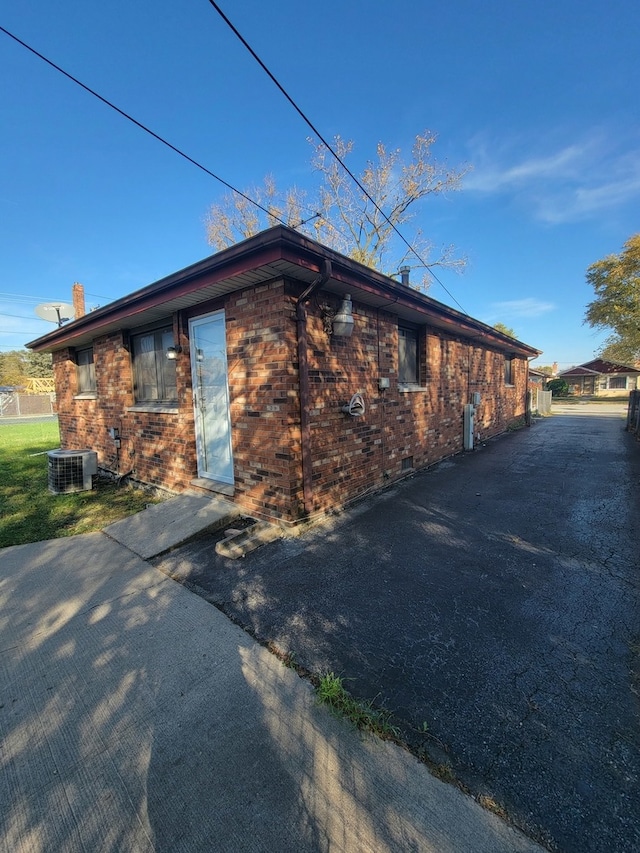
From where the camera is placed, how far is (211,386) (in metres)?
5.19

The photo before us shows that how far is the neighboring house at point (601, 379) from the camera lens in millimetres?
41719

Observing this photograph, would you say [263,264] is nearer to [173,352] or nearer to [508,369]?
[173,352]

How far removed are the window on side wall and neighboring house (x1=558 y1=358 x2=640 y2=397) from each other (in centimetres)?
4922

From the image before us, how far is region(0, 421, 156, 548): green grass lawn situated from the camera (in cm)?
457

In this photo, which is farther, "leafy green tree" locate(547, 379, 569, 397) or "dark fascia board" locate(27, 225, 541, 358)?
"leafy green tree" locate(547, 379, 569, 397)

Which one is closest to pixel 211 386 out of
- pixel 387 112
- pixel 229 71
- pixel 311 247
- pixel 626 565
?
pixel 311 247

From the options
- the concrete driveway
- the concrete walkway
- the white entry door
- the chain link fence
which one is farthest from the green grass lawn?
the chain link fence

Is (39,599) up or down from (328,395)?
down

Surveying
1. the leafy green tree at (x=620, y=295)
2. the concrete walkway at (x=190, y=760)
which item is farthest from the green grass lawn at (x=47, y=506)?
the leafy green tree at (x=620, y=295)

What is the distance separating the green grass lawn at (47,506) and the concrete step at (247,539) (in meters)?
1.97

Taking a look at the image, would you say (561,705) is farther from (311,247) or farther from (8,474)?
(8,474)

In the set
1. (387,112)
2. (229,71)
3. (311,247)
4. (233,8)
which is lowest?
(311,247)

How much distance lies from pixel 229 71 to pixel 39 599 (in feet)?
21.0

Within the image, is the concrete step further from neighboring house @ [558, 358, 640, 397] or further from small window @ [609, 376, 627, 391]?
small window @ [609, 376, 627, 391]
